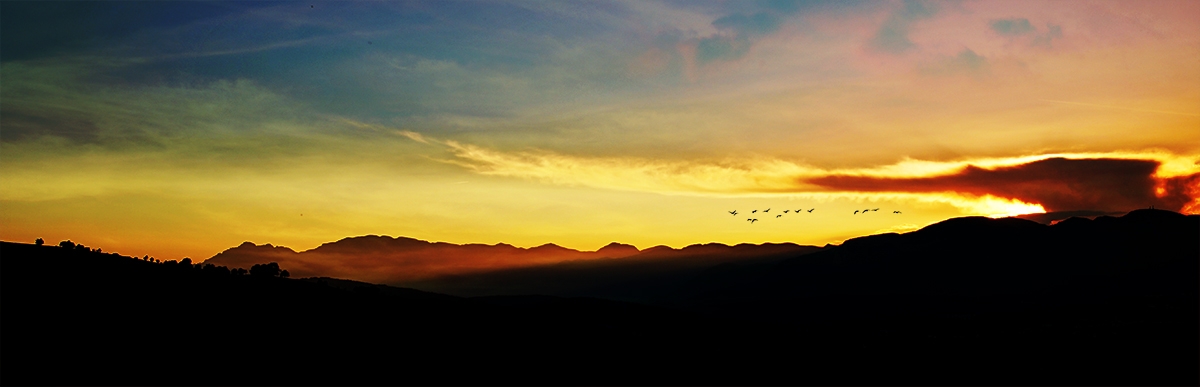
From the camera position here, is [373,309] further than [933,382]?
Yes

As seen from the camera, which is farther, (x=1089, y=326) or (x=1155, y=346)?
Answer: (x=1089, y=326)

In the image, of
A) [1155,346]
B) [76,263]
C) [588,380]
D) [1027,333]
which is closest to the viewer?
[588,380]

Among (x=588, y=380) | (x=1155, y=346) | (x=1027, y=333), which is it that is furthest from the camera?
(x=1027, y=333)

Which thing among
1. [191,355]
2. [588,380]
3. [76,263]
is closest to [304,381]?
[191,355]

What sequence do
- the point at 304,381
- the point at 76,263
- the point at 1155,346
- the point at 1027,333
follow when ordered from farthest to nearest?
the point at 1027,333
the point at 1155,346
the point at 76,263
the point at 304,381

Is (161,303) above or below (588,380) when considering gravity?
above

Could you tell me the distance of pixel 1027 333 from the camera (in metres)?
74.1

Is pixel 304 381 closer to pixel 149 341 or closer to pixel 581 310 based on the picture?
pixel 149 341

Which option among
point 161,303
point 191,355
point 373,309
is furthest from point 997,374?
point 161,303

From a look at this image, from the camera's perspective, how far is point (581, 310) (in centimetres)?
7881

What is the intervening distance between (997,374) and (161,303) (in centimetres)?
5311

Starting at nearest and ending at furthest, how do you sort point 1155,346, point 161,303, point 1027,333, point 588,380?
point 588,380 → point 161,303 → point 1155,346 → point 1027,333

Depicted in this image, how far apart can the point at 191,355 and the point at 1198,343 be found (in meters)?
70.1

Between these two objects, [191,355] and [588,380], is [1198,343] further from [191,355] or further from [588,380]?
[191,355]
